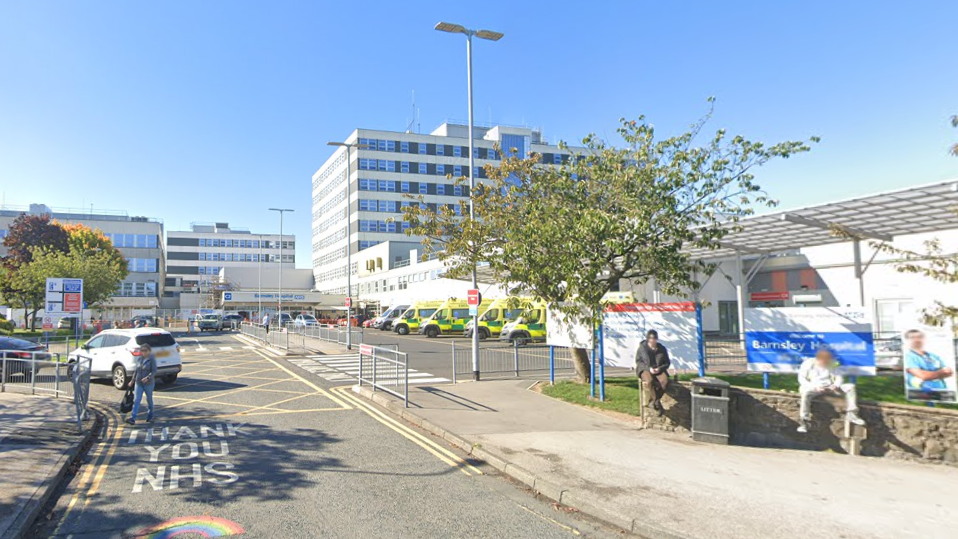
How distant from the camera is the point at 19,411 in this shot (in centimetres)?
1119

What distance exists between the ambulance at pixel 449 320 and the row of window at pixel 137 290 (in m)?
58.8

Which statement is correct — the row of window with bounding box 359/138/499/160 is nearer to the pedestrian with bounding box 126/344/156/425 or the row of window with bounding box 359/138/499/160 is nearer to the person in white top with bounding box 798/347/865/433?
the pedestrian with bounding box 126/344/156/425

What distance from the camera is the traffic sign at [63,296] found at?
79.7 ft

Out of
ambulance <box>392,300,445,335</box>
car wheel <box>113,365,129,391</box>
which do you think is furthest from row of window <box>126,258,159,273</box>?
car wheel <box>113,365,129,391</box>

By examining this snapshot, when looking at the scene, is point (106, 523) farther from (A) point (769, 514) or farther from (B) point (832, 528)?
(B) point (832, 528)

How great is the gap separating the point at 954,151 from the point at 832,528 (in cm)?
613

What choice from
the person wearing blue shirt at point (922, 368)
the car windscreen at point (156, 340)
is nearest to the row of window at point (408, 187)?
the car windscreen at point (156, 340)

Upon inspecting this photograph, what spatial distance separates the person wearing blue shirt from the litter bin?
2725 mm

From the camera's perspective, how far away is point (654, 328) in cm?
1205

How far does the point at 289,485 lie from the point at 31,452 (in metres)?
4.20

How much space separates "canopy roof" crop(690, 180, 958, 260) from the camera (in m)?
14.6

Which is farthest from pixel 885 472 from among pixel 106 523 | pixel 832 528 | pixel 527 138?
pixel 527 138

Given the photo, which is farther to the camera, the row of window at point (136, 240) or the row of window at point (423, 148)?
the row of window at point (136, 240)

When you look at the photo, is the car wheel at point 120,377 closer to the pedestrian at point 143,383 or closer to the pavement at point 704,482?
the pedestrian at point 143,383
